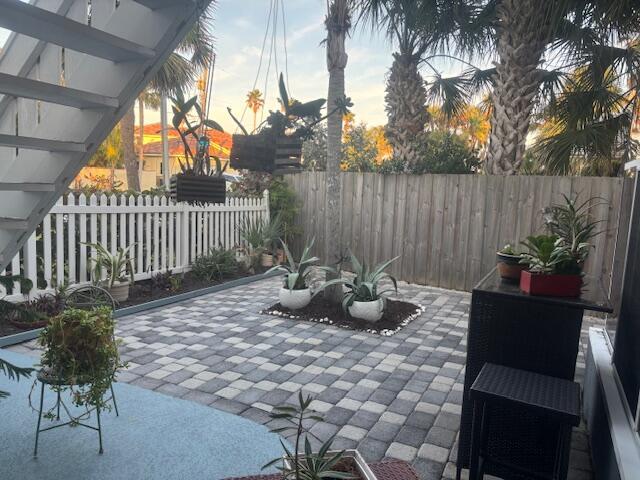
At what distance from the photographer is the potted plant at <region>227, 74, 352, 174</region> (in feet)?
11.0

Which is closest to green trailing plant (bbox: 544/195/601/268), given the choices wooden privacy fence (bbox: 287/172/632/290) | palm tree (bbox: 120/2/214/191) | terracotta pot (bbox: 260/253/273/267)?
wooden privacy fence (bbox: 287/172/632/290)

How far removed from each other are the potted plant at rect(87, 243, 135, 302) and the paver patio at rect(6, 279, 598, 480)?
0.46 m

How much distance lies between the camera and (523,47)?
18.7ft

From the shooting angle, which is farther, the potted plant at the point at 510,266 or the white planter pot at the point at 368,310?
the white planter pot at the point at 368,310

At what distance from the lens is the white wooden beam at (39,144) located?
1.68 meters

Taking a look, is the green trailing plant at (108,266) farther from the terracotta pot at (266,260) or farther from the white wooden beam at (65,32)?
the white wooden beam at (65,32)

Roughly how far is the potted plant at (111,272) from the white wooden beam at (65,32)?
3.34 metres

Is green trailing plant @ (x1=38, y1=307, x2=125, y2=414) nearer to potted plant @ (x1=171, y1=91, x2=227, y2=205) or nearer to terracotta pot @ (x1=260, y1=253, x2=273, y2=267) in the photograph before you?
potted plant @ (x1=171, y1=91, x2=227, y2=205)

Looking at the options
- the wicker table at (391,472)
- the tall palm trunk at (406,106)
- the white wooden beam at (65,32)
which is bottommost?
the wicker table at (391,472)

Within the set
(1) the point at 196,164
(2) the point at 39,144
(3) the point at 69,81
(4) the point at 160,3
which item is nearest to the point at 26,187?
(2) the point at 39,144

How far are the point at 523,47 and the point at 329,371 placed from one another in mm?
4898

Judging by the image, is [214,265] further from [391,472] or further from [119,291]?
[391,472]

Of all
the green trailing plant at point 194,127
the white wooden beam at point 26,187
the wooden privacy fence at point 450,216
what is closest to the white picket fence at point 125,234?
the green trailing plant at point 194,127

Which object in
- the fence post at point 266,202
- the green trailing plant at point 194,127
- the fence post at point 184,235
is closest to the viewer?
the green trailing plant at point 194,127
